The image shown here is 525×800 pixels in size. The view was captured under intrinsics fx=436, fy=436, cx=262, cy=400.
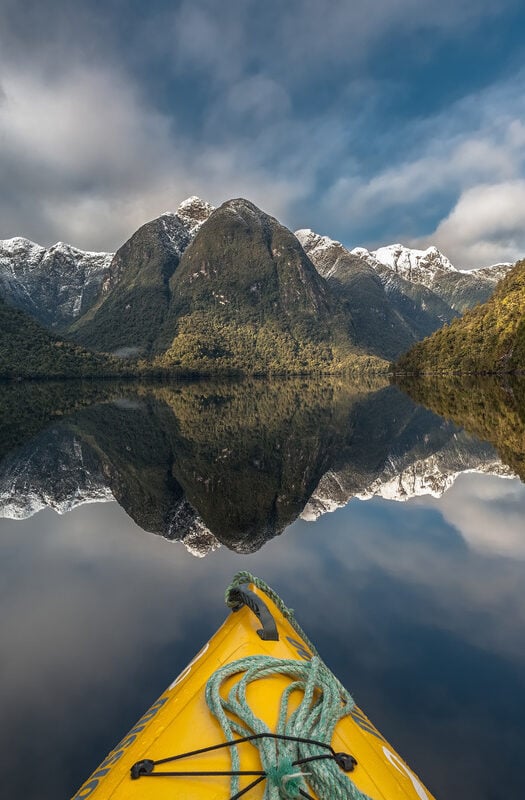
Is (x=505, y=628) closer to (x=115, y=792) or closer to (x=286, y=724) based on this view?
(x=286, y=724)

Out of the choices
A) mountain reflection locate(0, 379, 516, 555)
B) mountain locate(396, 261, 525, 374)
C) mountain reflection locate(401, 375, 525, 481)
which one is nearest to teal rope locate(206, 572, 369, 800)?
mountain reflection locate(0, 379, 516, 555)

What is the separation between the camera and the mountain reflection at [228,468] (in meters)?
10.3

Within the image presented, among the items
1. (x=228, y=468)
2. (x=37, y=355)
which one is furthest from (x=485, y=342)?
(x=37, y=355)

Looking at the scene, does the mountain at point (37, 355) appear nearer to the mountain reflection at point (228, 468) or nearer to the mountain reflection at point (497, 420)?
the mountain reflection at point (228, 468)

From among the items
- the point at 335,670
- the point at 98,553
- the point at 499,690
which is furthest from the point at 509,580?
the point at 98,553

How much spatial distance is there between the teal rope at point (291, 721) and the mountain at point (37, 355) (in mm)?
99648

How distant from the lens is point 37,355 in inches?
3858

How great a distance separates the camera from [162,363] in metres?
126

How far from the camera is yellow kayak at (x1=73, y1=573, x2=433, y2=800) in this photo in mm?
2184

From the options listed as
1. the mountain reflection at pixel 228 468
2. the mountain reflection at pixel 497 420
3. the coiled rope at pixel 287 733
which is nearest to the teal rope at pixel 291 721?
the coiled rope at pixel 287 733

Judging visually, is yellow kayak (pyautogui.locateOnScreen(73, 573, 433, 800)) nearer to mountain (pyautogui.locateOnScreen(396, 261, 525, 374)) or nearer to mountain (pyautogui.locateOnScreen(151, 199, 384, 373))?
mountain (pyautogui.locateOnScreen(396, 261, 525, 374))

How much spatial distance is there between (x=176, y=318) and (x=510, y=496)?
182m

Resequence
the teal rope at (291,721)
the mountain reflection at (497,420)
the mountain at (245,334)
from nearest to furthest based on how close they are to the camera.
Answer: the teal rope at (291,721)
the mountain reflection at (497,420)
the mountain at (245,334)

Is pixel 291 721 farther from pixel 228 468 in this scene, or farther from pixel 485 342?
pixel 485 342
